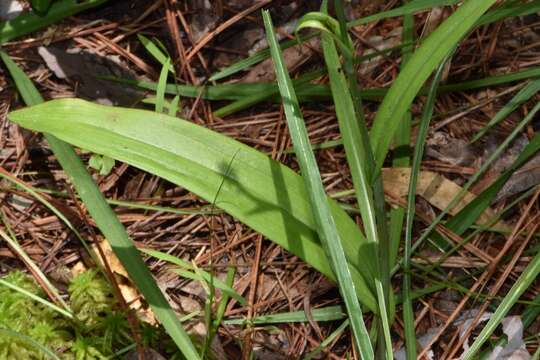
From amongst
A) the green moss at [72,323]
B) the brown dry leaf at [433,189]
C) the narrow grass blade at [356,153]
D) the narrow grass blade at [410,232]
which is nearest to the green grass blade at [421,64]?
the narrow grass blade at [356,153]

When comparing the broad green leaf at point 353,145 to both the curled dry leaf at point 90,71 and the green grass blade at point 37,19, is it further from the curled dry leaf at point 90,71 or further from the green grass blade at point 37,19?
the green grass blade at point 37,19

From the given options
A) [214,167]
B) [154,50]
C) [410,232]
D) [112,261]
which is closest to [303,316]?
[410,232]

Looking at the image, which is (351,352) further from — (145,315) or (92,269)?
(92,269)

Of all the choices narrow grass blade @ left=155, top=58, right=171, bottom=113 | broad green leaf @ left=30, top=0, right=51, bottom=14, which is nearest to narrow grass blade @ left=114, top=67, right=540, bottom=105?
narrow grass blade @ left=155, top=58, right=171, bottom=113

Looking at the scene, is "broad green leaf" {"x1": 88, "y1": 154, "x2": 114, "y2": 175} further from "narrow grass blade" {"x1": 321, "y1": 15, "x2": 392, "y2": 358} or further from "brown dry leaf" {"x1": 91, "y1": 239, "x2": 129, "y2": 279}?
"narrow grass blade" {"x1": 321, "y1": 15, "x2": 392, "y2": 358}

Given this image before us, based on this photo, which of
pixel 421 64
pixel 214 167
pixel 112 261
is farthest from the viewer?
pixel 112 261

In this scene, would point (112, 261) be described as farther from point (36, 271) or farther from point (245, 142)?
point (245, 142)

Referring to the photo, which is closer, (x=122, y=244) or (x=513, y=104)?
(x=122, y=244)
